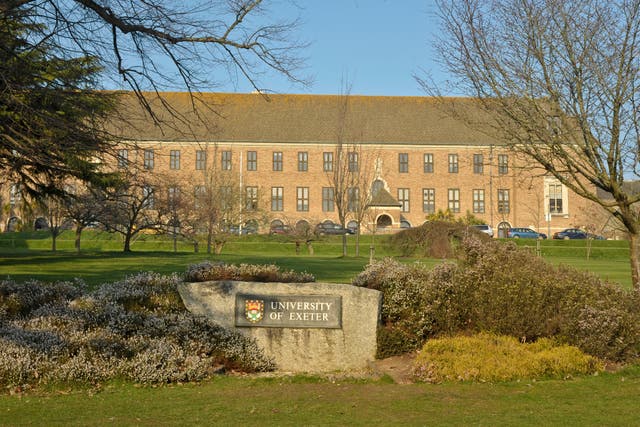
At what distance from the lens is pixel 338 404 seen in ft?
24.7

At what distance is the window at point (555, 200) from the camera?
6378 centimetres

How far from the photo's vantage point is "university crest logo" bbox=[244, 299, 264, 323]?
10.4 m

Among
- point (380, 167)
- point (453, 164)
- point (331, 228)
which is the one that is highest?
point (453, 164)

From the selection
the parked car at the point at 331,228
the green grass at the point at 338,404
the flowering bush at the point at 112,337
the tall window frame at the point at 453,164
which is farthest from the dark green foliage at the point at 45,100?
the tall window frame at the point at 453,164

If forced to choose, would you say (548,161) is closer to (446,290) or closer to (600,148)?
(600,148)

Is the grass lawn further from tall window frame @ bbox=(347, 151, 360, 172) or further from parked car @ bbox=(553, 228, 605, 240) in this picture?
parked car @ bbox=(553, 228, 605, 240)

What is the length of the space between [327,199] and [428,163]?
9.53 meters

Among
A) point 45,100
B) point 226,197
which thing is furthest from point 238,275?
point 226,197

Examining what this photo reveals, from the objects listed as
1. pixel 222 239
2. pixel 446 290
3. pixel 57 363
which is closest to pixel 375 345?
pixel 446 290

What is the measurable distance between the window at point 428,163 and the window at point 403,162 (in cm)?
165

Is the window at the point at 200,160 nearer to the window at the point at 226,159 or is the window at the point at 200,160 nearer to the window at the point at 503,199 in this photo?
the window at the point at 226,159

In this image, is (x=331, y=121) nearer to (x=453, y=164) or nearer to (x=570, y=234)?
(x=453, y=164)

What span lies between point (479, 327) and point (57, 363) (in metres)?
5.64

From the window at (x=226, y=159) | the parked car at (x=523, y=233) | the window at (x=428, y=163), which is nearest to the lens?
the parked car at (x=523, y=233)
